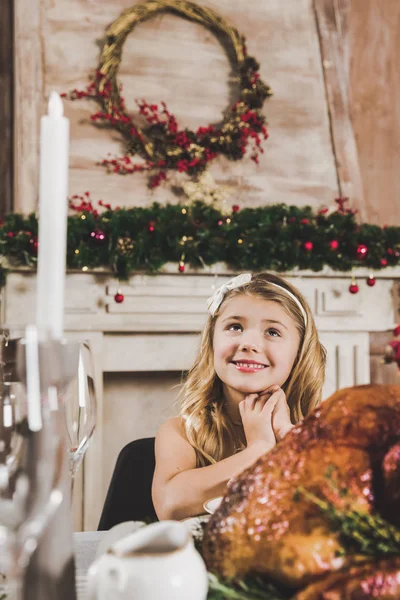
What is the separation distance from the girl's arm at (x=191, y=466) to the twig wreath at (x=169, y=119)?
4.97ft

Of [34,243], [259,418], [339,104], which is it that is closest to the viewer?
[259,418]

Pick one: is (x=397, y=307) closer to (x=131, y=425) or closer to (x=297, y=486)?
(x=131, y=425)

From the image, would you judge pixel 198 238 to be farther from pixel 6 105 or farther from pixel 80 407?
pixel 80 407

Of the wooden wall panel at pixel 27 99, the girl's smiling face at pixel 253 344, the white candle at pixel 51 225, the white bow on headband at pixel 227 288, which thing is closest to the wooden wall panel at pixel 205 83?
the wooden wall panel at pixel 27 99

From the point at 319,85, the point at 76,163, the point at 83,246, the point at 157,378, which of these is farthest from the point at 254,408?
the point at 319,85

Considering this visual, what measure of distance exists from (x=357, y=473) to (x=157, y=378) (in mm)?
2256

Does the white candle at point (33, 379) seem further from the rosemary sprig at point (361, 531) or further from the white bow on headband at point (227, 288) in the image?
the white bow on headband at point (227, 288)

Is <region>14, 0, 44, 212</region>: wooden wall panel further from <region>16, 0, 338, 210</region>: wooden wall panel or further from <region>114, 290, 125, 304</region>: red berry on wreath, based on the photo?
<region>114, 290, 125, 304</region>: red berry on wreath

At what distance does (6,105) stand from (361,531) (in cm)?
267

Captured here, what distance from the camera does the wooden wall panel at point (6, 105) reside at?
2.71 metres

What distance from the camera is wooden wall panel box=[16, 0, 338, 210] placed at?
2.68 m

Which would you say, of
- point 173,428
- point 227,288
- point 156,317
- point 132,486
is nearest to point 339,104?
point 156,317

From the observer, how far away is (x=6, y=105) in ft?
8.97

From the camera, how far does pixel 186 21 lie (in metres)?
2.85
